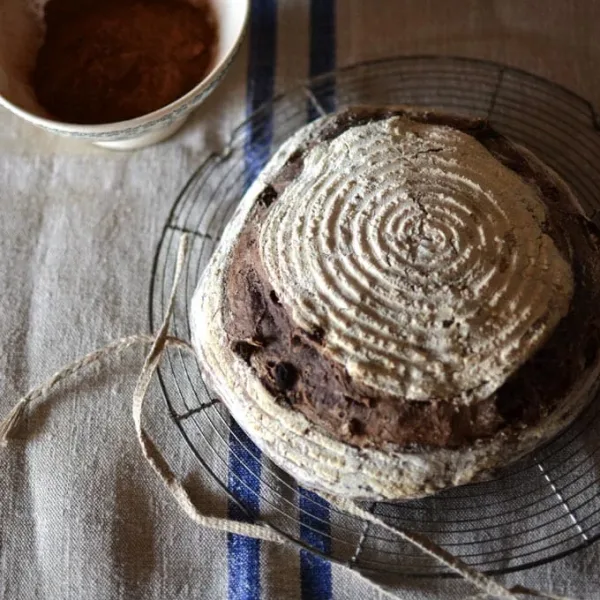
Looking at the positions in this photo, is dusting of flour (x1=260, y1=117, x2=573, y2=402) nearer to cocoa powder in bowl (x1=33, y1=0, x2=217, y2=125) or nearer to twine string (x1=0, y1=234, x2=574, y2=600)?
twine string (x1=0, y1=234, x2=574, y2=600)

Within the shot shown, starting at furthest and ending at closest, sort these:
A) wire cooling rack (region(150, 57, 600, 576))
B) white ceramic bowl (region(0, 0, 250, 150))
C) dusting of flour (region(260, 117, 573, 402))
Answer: white ceramic bowl (region(0, 0, 250, 150)) < wire cooling rack (region(150, 57, 600, 576)) < dusting of flour (region(260, 117, 573, 402))

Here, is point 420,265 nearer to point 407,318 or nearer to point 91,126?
point 407,318

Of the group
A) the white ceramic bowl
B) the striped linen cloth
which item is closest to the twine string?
the striped linen cloth

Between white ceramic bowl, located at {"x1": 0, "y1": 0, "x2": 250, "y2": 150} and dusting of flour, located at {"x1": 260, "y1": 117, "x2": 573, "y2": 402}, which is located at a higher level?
white ceramic bowl, located at {"x1": 0, "y1": 0, "x2": 250, "y2": 150}

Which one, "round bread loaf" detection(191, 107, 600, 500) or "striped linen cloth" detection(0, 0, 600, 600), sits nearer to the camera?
"round bread loaf" detection(191, 107, 600, 500)

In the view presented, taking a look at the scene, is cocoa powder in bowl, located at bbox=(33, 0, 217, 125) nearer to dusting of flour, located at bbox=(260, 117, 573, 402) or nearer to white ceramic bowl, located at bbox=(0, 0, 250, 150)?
white ceramic bowl, located at bbox=(0, 0, 250, 150)

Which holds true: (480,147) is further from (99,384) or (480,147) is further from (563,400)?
(99,384)

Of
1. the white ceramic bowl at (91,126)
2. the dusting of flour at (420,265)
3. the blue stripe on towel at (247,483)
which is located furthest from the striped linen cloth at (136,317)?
the dusting of flour at (420,265)

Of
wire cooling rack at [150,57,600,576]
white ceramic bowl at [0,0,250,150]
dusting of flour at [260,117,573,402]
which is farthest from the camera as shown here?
white ceramic bowl at [0,0,250,150]
